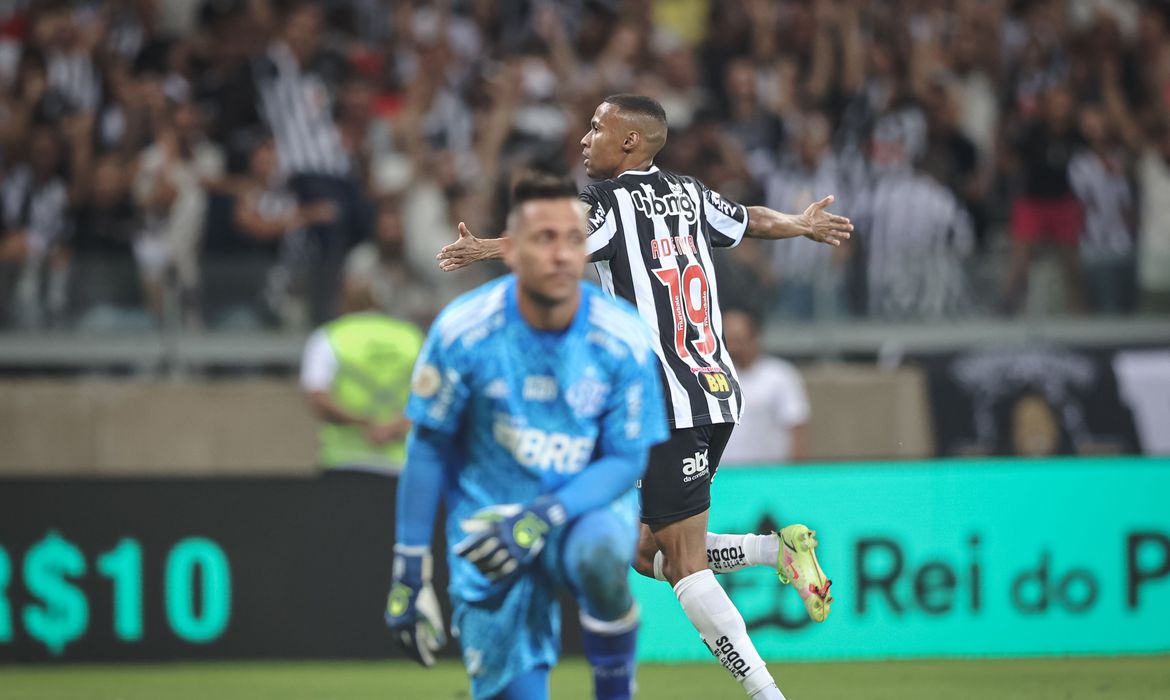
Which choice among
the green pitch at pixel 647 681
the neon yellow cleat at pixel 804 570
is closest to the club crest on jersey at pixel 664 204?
the neon yellow cleat at pixel 804 570

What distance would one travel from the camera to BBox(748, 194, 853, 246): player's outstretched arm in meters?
7.31

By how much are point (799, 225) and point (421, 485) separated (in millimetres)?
2703

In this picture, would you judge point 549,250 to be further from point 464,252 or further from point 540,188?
point 464,252

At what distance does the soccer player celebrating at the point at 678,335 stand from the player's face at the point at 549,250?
4.64 ft

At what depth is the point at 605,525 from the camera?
522 centimetres

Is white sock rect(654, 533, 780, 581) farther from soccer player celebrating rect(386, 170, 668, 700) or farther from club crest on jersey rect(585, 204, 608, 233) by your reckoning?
soccer player celebrating rect(386, 170, 668, 700)

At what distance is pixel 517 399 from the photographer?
5.23m

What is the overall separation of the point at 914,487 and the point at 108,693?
4951mm

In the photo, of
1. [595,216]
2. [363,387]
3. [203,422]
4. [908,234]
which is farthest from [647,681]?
[203,422]

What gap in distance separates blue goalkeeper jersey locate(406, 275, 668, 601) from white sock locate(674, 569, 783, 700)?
169 centimetres

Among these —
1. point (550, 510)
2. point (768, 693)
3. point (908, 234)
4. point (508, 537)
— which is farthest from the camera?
point (908, 234)

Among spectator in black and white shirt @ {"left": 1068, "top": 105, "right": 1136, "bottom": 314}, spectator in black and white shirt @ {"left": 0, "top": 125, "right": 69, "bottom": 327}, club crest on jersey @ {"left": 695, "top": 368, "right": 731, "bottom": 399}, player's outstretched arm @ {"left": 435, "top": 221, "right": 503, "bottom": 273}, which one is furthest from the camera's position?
spectator in black and white shirt @ {"left": 0, "top": 125, "right": 69, "bottom": 327}

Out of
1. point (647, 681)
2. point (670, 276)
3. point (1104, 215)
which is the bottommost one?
point (647, 681)

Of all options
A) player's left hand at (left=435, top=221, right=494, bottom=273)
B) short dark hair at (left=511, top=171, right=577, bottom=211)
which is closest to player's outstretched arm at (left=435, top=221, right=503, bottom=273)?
player's left hand at (left=435, top=221, right=494, bottom=273)
